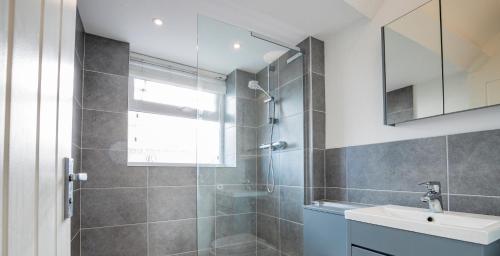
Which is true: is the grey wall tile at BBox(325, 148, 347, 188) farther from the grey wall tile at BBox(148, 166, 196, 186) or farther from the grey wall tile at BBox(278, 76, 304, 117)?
the grey wall tile at BBox(148, 166, 196, 186)

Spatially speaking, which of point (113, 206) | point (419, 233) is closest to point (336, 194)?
point (419, 233)

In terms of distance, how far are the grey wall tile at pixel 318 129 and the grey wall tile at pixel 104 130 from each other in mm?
1707

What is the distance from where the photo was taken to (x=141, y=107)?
2633 mm

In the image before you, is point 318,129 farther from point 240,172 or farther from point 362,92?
point 240,172

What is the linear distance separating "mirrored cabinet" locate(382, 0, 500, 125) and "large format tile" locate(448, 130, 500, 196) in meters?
0.17

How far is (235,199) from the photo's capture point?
2.19 m

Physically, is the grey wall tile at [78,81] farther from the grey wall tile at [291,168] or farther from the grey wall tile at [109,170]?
the grey wall tile at [291,168]

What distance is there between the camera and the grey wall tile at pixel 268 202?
2.28 m

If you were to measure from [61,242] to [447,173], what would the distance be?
6.21 feet

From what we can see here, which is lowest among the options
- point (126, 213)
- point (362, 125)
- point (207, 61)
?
point (126, 213)

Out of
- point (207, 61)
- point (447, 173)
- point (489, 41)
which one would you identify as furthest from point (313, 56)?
point (447, 173)

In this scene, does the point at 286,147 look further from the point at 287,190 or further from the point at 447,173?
the point at 447,173

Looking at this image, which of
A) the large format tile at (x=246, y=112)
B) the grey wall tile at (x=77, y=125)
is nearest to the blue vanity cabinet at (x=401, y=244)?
the large format tile at (x=246, y=112)

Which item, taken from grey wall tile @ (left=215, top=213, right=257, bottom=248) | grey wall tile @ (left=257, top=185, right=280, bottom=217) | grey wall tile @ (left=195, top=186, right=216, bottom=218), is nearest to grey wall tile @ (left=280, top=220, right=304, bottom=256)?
grey wall tile @ (left=257, top=185, right=280, bottom=217)
